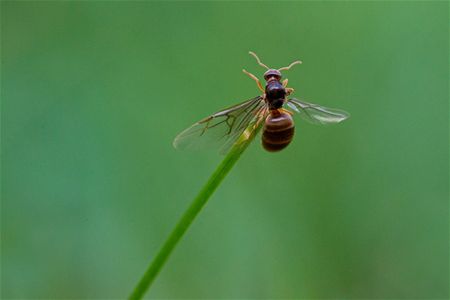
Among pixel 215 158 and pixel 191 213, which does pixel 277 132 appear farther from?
pixel 191 213

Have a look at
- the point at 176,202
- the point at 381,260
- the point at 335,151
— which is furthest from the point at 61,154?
the point at 381,260

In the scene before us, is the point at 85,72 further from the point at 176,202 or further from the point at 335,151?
the point at 335,151

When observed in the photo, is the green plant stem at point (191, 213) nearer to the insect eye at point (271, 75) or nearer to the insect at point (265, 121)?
the insect at point (265, 121)

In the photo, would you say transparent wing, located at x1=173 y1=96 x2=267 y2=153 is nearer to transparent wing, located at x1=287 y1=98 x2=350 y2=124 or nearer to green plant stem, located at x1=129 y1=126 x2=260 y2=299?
transparent wing, located at x1=287 y1=98 x2=350 y2=124

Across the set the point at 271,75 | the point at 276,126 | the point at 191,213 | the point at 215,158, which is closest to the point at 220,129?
the point at 276,126

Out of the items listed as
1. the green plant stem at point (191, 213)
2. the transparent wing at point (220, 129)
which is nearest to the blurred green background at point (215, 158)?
the transparent wing at point (220, 129)

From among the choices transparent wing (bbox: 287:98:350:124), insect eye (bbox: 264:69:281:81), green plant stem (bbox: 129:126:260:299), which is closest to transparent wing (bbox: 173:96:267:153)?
transparent wing (bbox: 287:98:350:124)
